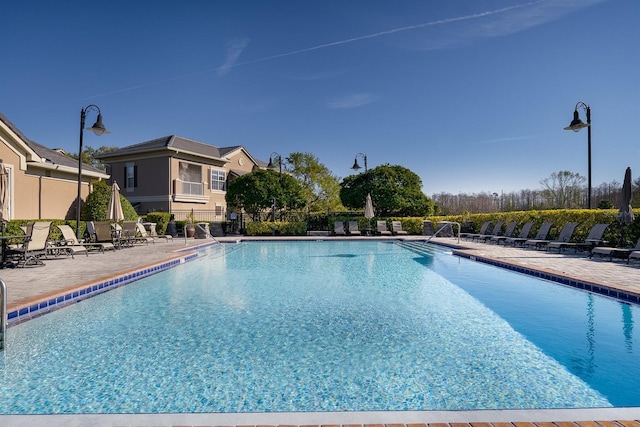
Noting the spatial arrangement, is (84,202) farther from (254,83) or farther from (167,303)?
(167,303)

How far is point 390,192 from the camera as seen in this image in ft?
80.5

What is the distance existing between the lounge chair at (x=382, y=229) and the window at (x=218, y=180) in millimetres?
15136

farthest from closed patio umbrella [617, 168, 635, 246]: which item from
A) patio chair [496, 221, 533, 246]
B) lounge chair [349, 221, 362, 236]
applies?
lounge chair [349, 221, 362, 236]

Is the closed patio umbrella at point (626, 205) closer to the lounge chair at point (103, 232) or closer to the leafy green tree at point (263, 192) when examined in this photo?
the lounge chair at point (103, 232)

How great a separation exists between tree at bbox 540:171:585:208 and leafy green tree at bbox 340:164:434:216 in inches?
1040

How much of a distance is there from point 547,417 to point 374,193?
899 inches

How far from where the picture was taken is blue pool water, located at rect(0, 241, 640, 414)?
9.77ft

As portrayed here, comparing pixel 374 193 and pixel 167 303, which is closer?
pixel 167 303

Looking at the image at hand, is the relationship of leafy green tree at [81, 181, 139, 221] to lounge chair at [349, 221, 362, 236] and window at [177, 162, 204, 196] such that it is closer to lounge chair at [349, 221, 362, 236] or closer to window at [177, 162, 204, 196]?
window at [177, 162, 204, 196]

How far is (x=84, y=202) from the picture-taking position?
1894 centimetres

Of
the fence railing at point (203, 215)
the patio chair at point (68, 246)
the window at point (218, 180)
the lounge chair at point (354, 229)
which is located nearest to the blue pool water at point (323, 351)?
the patio chair at point (68, 246)

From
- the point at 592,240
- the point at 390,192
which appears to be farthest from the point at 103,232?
the point at 592,240

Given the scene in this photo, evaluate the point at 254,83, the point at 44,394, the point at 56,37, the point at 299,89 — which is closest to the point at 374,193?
the point at 299,89

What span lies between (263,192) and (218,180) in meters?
7.42
